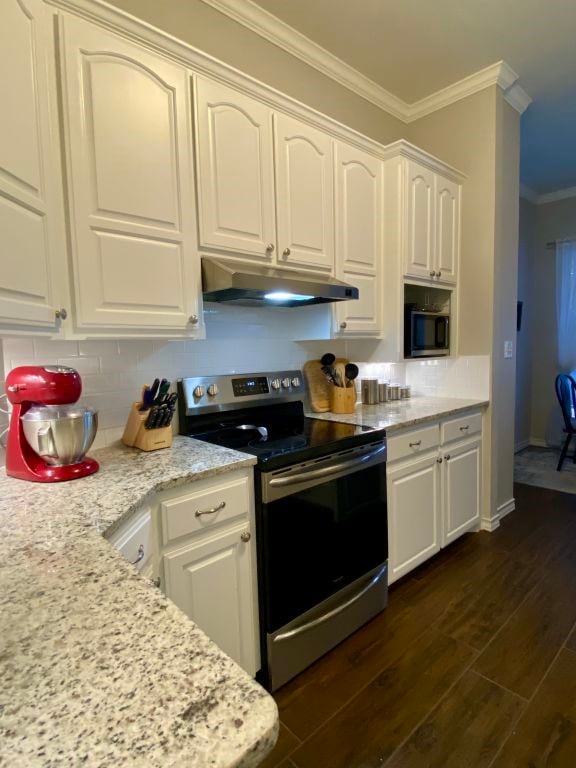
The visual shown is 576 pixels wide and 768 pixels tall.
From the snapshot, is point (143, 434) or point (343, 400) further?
point (343, 400)

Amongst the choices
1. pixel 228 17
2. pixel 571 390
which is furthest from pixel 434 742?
pixel 571 390

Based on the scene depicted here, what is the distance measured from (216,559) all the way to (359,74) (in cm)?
288

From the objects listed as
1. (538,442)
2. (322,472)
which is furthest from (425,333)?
(538,442)

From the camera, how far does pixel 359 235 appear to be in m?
2.27

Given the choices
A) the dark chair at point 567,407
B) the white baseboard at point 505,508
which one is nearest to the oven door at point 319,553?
the white baseboard at point 505,508

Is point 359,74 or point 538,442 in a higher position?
point 359,74

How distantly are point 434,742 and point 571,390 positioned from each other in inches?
147

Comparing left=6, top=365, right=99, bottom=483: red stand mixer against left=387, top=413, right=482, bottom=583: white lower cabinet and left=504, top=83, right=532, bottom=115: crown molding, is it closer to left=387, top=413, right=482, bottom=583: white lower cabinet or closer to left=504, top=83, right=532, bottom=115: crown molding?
left=387, top=413, right=482, bottom=583: white lower cabinet

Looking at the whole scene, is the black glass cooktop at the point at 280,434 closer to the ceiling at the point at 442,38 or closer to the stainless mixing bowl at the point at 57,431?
the stainless mixing bowl at the point at 57,431

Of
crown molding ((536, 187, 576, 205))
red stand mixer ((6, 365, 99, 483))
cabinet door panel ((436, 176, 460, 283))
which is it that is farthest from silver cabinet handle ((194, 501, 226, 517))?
crown molding ((536, 187, 576, 205))

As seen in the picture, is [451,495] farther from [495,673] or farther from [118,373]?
[118,373]

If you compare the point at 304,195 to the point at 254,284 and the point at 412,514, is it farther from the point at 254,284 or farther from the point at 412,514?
the point at 412,514

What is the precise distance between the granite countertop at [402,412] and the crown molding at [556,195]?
3375 millimetres

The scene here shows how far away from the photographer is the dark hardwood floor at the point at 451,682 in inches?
51.3
